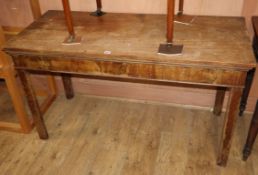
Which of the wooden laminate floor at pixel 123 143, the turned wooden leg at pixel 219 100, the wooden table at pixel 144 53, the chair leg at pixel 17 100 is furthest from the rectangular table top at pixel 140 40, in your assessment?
the wooden laminate floor at pixel 123 143

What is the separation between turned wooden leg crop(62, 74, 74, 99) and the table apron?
68 cm

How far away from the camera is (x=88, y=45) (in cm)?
148

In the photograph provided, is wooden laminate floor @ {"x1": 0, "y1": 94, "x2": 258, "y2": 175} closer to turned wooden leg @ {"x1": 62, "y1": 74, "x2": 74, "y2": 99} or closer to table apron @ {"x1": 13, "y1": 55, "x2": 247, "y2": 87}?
turned wooden leg @ {"x1": 62, "y1": 74, "x2": 74, "y2": 99}

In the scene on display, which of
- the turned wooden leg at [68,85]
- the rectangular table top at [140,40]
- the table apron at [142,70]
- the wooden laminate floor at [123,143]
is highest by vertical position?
the rectangular table top at [140,40]

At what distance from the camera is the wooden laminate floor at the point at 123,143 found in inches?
69.0

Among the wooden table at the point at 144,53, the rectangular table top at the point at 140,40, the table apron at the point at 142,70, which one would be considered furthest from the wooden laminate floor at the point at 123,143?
the rectangular table top at the point at 140,40

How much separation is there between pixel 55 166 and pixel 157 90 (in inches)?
35.3

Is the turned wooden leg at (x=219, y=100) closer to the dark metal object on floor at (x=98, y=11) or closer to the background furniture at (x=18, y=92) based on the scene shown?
the dark metal object on floor at (x=98, y=11)

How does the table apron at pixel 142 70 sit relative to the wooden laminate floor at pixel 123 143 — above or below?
above

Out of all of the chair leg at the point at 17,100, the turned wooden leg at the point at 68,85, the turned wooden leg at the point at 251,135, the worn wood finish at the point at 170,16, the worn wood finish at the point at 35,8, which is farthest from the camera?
the turned wooden leg at the point at 68,85

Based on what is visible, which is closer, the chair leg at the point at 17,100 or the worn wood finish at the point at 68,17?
the worn wood finish at the point at 68,17

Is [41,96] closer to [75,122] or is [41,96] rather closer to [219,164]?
[75,122]

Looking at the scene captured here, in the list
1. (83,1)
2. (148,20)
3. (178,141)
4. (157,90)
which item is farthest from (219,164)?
(83,1)

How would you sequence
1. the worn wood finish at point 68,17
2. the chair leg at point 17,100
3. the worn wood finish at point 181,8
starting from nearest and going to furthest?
1. the worn wood finish at point 68,17
2. the worn wood finish at point 181,8
3. the chair leg at point 17,100
